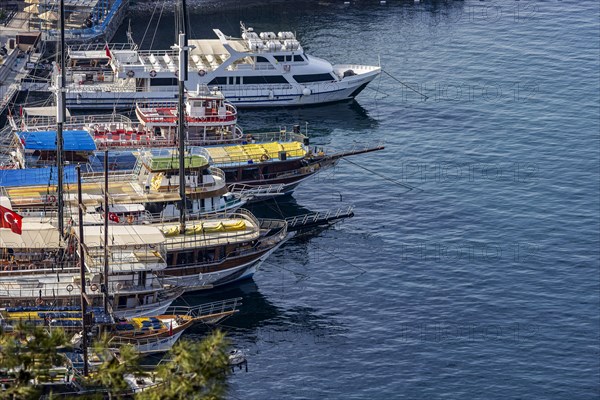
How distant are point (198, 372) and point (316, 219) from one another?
67886 mm

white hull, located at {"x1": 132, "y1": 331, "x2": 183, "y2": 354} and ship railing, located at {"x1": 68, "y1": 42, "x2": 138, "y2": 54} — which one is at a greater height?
Result: ship railing, located at {"x1": 68, "y1": 42, "x2": 138, "y2": 54}

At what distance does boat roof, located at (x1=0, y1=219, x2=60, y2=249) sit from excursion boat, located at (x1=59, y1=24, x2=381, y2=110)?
4217 centimetres

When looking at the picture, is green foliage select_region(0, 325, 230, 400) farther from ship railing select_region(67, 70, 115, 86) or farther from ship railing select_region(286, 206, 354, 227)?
ship railing select_region(67, 70, 115, 86)

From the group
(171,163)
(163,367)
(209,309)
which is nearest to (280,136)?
(171,163)

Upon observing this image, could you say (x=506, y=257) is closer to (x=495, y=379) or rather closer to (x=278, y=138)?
(x=495, y=379)

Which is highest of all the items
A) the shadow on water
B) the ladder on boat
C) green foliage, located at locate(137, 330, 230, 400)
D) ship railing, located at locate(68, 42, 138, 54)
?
ship railing, located at locate(68, 42, 138, 54)

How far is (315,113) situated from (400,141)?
40.2ft

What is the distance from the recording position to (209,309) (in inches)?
4377

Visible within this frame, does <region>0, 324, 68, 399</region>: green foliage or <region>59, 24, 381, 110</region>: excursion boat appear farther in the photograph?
<region>59, 24, 381, 110</region>: excursion boat

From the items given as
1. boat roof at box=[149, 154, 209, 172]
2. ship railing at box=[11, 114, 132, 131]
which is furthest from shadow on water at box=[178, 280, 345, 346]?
ship railing at box=[11, 114, 132, 131]

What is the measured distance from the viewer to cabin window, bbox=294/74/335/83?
158 metres

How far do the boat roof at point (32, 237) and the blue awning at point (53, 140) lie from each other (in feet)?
60.6

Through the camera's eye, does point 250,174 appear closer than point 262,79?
Yes

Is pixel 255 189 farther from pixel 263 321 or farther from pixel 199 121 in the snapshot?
pixel 263 321
